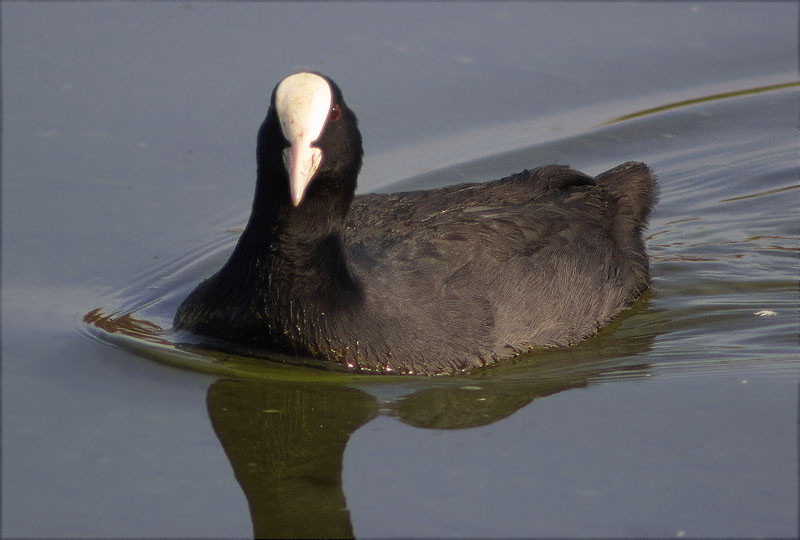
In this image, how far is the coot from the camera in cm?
547

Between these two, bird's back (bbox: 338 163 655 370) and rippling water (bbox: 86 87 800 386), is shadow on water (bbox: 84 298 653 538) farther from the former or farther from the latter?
bird's back (bbox: 338 163 655 370)

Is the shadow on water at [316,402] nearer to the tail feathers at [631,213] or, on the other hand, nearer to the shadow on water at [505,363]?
the shadow on water at [505,363]

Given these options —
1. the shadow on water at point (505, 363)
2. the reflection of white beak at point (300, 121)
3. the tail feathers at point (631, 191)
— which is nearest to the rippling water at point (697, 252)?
the shadow on water at point (505, 363)

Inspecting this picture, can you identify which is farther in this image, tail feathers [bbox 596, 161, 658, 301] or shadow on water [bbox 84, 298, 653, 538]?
tail feathers [bbox 596, 161, 658, 301]

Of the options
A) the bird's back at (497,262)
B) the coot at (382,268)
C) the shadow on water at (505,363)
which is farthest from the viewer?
the bird's back at (497,262)

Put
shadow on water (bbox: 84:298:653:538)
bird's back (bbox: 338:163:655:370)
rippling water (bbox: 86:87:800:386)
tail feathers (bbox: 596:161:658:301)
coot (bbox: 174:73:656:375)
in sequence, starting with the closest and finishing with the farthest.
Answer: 1. shadow on water (bbox: 84:298:653:538)
2. coot (bbox: 174:73:656:375)
3. bird's back (bbox: 338:163:655:370)
4. rippling water (bbox: 86:87:800:386)
5. tail feathers (bbox: 596:161:658:301)

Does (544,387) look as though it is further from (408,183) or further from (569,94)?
(569,94)

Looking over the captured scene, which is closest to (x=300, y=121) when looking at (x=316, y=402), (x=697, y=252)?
(x=316, y=402)

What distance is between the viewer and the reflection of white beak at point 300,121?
529cm

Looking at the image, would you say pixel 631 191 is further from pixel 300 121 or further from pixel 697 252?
pixel 300 121

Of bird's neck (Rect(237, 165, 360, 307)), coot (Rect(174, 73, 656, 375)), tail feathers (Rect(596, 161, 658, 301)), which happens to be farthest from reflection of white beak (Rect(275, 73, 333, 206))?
tail feathers (Rect(596, 161, 658, 301))

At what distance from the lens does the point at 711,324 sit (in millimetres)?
6547

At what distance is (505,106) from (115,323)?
3.38m

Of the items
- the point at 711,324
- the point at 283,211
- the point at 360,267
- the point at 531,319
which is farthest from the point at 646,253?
the point at 283,211
